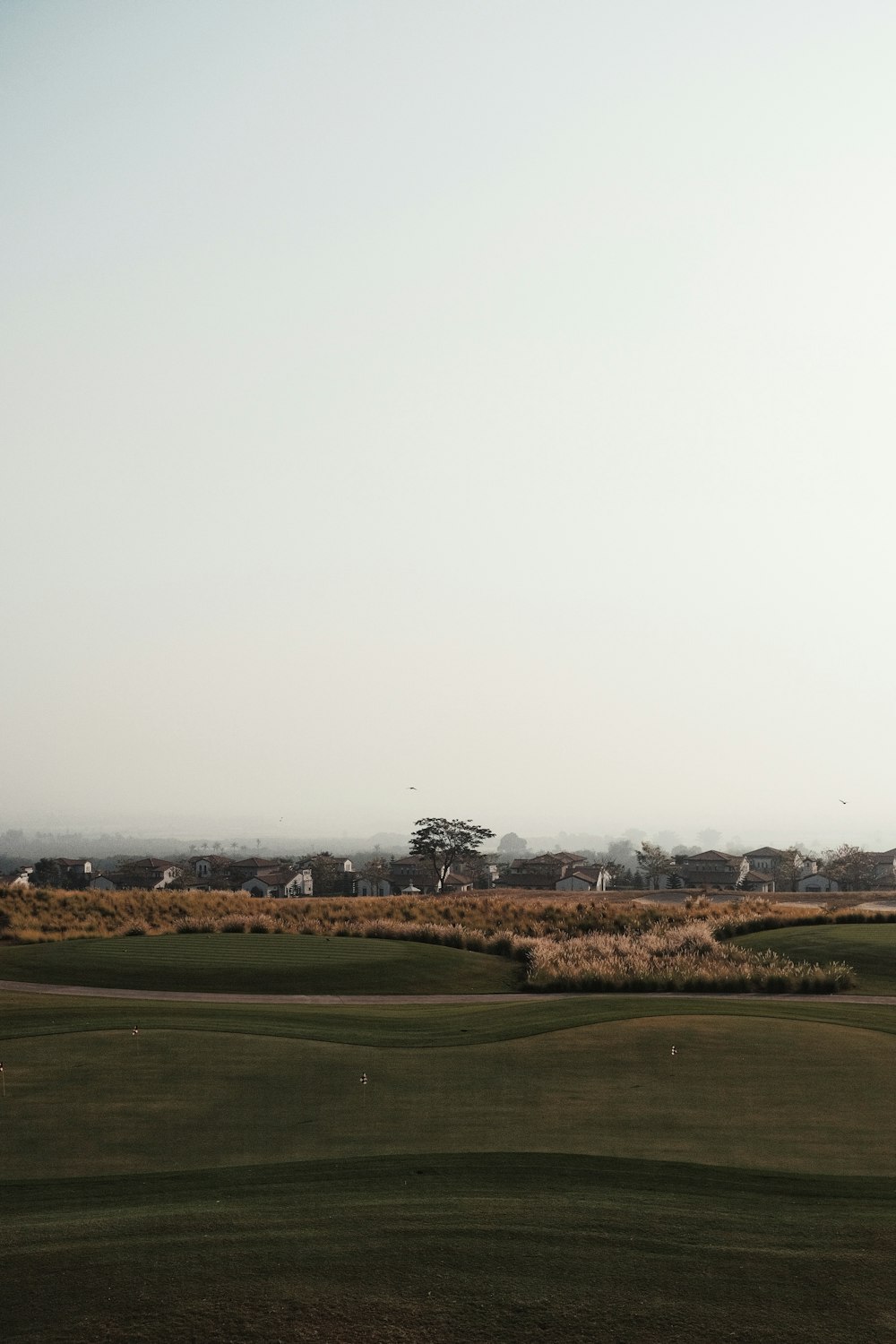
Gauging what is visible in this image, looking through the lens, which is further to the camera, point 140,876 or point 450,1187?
point 140,876

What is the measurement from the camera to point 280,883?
101375 millimetres

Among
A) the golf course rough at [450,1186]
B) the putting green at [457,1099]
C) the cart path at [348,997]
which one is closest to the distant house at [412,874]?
the cart path at [348,997]

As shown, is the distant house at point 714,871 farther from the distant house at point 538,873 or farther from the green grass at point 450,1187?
the green grass at point 450,1187

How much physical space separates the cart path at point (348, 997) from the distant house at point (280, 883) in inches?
2765

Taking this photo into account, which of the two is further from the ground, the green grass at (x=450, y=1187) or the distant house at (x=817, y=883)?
the green grass at (x=450, y=1187)

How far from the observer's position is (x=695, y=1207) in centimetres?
868

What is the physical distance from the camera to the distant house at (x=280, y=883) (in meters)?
99.3

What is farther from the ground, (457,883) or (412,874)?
(412,874)

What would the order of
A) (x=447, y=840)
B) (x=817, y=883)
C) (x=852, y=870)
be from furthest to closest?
(x=817, y=883)
(x=852, y=870)
(x=447, y=840)

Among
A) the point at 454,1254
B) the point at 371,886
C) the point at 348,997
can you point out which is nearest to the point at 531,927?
the point at 348,997

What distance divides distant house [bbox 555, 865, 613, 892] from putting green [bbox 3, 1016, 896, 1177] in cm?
8431

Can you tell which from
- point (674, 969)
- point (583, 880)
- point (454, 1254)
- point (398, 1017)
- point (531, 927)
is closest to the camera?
point (454, 1254)

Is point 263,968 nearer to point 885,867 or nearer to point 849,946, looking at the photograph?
point 849,946

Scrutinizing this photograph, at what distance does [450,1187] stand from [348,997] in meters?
15.1
